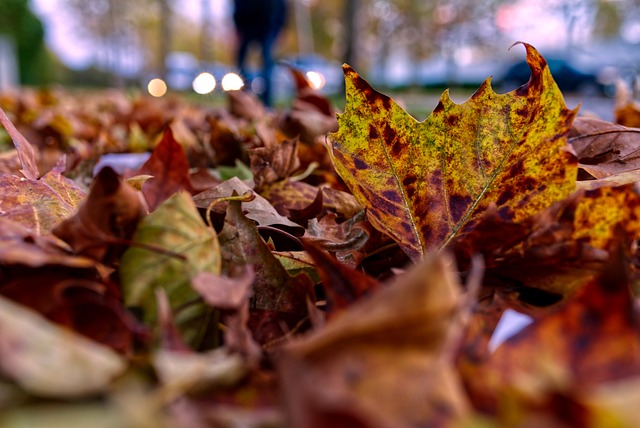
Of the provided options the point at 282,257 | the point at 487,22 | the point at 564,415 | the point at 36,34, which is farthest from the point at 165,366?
the point at 487,22

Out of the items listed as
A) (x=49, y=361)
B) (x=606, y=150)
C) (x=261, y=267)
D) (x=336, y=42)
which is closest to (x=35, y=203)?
(x=261, y=267)

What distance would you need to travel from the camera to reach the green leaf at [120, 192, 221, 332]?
58cm

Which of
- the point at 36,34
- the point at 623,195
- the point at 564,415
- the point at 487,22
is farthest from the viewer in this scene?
the point at 487,22

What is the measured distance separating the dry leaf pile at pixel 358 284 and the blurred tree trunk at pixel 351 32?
15.4 m

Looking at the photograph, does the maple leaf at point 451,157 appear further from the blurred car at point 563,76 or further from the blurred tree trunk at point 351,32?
the blurred car at point 563,76

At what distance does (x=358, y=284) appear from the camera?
54 cm

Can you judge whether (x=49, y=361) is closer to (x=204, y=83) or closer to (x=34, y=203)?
(x=34, y=203)

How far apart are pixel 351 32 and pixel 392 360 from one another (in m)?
16.6

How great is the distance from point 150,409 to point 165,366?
49mm

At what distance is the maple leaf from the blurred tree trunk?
608 inches

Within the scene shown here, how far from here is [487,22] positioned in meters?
33.7

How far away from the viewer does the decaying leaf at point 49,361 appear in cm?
38

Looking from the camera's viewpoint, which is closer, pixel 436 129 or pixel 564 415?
pixel 564 415

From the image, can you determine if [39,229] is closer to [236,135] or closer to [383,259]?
[383,259]
